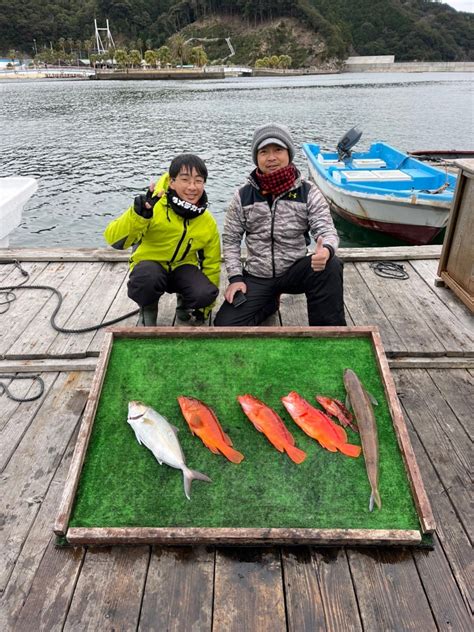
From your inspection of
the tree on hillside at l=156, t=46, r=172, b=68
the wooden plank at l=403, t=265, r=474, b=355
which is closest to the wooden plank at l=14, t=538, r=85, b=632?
the wooden plank at l=403, t=265, r=474, b=355

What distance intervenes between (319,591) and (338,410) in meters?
0.96

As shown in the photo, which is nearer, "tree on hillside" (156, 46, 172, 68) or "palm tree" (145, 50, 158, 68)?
"palm tree" (145, 50, 158, 68)

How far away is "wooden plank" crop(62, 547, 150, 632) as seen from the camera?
1.87 meters

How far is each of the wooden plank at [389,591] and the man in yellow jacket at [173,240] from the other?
2.24 metres

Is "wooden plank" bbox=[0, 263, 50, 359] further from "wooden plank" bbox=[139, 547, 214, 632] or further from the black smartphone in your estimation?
"wooden plank" bbox=[139, 547, 214, 632]

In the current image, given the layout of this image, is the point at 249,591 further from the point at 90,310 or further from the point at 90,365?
the point at 90,310

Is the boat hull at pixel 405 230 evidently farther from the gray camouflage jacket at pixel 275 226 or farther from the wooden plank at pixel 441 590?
the wooden plank at pixel 441 590

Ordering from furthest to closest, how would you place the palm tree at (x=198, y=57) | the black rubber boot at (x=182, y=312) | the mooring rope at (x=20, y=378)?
the palm tree at (x=198, y=57), the black rubber boot at (x=182, y=312), the mooring rope at (x=20, y=378)

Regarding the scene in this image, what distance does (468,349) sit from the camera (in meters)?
3.65

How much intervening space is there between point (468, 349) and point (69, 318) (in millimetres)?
3546

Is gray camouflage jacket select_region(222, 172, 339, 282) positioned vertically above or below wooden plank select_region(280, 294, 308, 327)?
above

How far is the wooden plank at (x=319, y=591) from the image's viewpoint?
73.0 inches

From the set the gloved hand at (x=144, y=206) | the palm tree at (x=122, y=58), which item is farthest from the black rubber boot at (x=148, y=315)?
the palm tree at (x=122, y=58)

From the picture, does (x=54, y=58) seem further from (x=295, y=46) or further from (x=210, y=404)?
(x=210, y=404)
